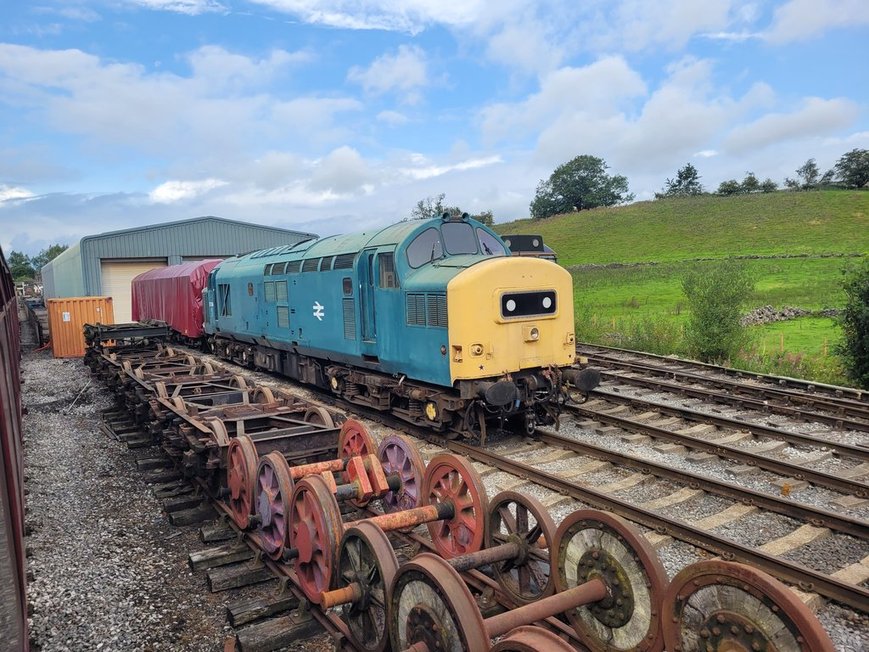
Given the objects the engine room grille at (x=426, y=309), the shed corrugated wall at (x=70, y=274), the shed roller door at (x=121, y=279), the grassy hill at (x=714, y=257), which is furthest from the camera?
the shed roller door at (x=121, y=279)

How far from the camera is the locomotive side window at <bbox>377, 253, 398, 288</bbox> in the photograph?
365 inches

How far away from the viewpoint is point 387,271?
9.44 m

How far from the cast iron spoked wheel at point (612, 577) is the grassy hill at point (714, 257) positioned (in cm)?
1141

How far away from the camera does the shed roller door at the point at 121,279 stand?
3100 centimetres

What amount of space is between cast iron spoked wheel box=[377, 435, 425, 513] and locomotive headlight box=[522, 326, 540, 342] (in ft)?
10.8

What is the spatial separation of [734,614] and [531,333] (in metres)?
5.79

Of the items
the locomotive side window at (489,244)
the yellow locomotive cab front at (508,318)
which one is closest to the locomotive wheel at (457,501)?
the yellow locomotive cab front at (508,318)

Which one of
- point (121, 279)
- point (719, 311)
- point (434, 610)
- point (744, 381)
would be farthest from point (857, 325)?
point (121, 279)

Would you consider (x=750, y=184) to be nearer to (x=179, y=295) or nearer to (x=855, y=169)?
(x=855, y=169)

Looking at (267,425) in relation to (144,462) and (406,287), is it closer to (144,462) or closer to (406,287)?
(144,462)

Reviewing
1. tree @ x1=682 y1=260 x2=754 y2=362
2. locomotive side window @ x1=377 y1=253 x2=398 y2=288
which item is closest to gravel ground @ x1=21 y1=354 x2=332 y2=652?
locomotive side window @ x1=377 y1=253 x2=398 y2=288

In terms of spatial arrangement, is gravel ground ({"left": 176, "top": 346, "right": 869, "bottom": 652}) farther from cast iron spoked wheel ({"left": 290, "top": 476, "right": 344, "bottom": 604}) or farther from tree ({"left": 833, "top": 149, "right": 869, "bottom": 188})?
tree ({"left": 833, "top": 149, "right": 869, "bottom": 188})

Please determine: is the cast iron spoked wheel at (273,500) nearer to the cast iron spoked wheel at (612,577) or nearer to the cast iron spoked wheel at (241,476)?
the cast iron spoked wheel at (241,476)

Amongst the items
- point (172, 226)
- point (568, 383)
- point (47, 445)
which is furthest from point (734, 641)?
point (172, 226)
